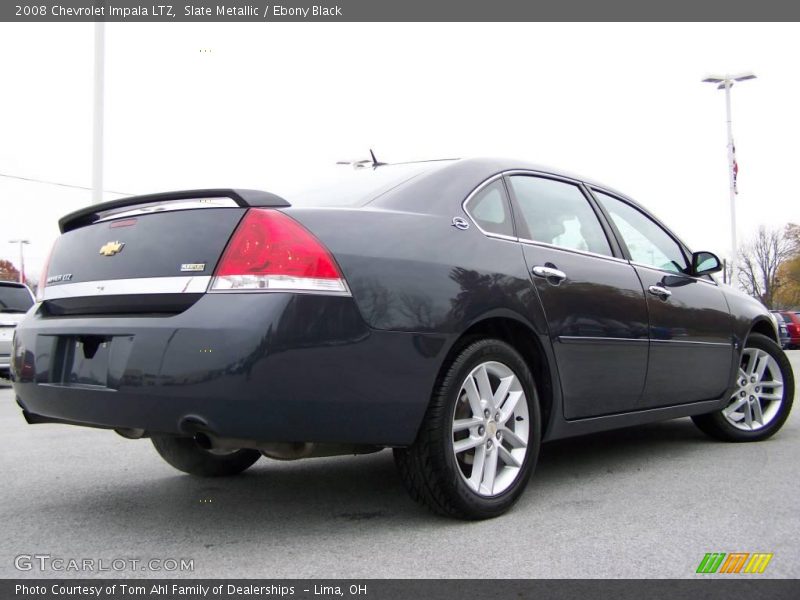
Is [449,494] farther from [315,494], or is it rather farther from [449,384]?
[315,494]

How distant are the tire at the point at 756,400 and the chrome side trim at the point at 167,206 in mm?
3657

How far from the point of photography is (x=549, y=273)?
3521 mm

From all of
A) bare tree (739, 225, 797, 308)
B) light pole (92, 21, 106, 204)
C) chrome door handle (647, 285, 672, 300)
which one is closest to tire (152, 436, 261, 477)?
chrome door handle (647, 285, 672, 300)

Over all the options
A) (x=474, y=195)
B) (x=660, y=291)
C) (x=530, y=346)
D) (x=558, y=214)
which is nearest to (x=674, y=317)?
(x=660, y=291)

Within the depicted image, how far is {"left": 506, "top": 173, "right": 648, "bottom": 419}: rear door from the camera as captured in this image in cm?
354

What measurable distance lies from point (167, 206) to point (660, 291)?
272 centimetres

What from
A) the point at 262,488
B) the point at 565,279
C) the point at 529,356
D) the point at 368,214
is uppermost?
the point at 368,214

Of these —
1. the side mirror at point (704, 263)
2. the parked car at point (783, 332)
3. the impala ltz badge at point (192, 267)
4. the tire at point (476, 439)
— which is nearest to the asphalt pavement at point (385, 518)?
the tire at point (476, 439)

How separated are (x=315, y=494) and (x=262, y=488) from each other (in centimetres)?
32

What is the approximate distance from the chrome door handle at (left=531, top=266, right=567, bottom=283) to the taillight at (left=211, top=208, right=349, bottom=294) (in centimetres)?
111

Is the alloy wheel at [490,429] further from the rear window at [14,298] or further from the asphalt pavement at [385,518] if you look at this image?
the rear window at [14,298]

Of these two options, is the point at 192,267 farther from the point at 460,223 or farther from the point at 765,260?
the point at 765,260

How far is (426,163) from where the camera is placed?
141 inches
